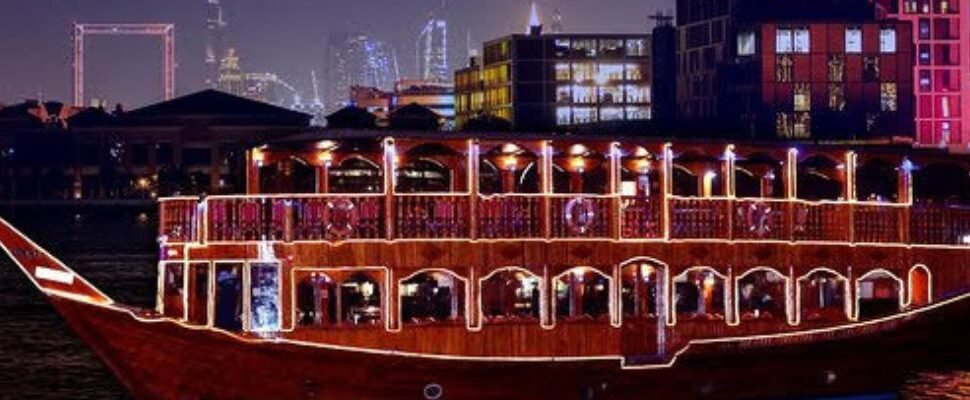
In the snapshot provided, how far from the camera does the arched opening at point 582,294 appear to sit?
24938 millimetres

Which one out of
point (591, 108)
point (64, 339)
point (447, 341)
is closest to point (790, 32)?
point (591, 108)

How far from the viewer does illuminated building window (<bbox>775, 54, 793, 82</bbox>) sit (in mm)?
118000

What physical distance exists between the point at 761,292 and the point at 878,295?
2006mm

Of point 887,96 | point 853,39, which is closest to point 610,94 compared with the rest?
point 887,96

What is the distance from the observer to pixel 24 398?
34.8m

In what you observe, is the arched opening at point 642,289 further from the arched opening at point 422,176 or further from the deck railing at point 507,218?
the arched opening at point 422,176

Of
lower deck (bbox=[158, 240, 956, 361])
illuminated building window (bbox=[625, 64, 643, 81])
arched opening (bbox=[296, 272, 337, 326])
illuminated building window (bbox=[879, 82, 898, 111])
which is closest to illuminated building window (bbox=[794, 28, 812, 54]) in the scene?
illuminated building window (bbox=[879, 82, 898, 111])

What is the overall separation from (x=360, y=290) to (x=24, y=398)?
11.4m

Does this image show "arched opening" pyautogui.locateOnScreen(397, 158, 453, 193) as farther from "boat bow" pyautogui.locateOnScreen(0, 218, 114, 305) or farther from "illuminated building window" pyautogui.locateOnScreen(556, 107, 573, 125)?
"illuminated building window" pyautogui.locateOnScreen(556, 107, 573, 125)

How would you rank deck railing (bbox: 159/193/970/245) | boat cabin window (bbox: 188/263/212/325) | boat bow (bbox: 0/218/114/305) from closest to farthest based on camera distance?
boat bow (bbox: 0/218/114/305), deck railing (bbox: 159/193/970/245), boat cabin window (bbox: 188/263/212/325)

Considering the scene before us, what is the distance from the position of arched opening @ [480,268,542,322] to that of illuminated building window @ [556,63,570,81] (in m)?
139

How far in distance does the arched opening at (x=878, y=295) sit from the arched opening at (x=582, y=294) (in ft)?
13.1

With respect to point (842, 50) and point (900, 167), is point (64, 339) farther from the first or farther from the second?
point (842, 50)

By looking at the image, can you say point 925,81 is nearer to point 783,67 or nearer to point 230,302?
point 783,67
